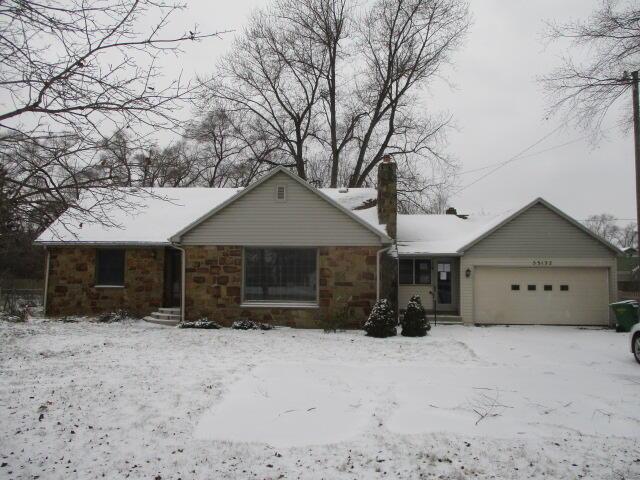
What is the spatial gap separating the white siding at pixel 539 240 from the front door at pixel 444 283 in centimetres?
132

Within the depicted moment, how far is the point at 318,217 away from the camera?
612 inches

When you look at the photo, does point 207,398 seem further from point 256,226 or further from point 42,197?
point 256,226

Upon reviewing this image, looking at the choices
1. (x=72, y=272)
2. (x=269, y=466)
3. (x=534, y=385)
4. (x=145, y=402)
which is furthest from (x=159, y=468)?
(x=72, y=272)

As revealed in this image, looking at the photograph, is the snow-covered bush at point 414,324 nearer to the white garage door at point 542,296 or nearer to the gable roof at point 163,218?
the gable roof at point 163,218

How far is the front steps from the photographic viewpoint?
1600 centimetres

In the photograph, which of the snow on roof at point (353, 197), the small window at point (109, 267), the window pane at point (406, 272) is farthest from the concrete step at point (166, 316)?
the window pane at point (406, 272)

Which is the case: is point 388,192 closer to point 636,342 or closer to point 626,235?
point 636,342

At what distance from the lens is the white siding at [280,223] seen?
15484 millimetres

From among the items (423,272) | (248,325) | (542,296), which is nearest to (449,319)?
(423,272)

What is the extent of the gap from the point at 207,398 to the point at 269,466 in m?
2.46

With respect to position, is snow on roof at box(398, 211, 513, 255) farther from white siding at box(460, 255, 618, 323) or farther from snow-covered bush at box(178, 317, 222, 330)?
snow-covered bush at box(178, 317, 222, 330)

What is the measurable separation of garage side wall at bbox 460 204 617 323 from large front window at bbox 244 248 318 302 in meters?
5.66

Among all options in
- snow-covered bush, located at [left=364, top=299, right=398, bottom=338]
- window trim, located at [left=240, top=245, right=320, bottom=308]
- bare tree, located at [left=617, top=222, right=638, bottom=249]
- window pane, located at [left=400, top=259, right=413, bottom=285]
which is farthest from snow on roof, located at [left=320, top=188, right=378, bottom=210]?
bare tree, located at [left=617, top=222, right=638, bottom=249]

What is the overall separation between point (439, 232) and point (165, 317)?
10.9 metres
